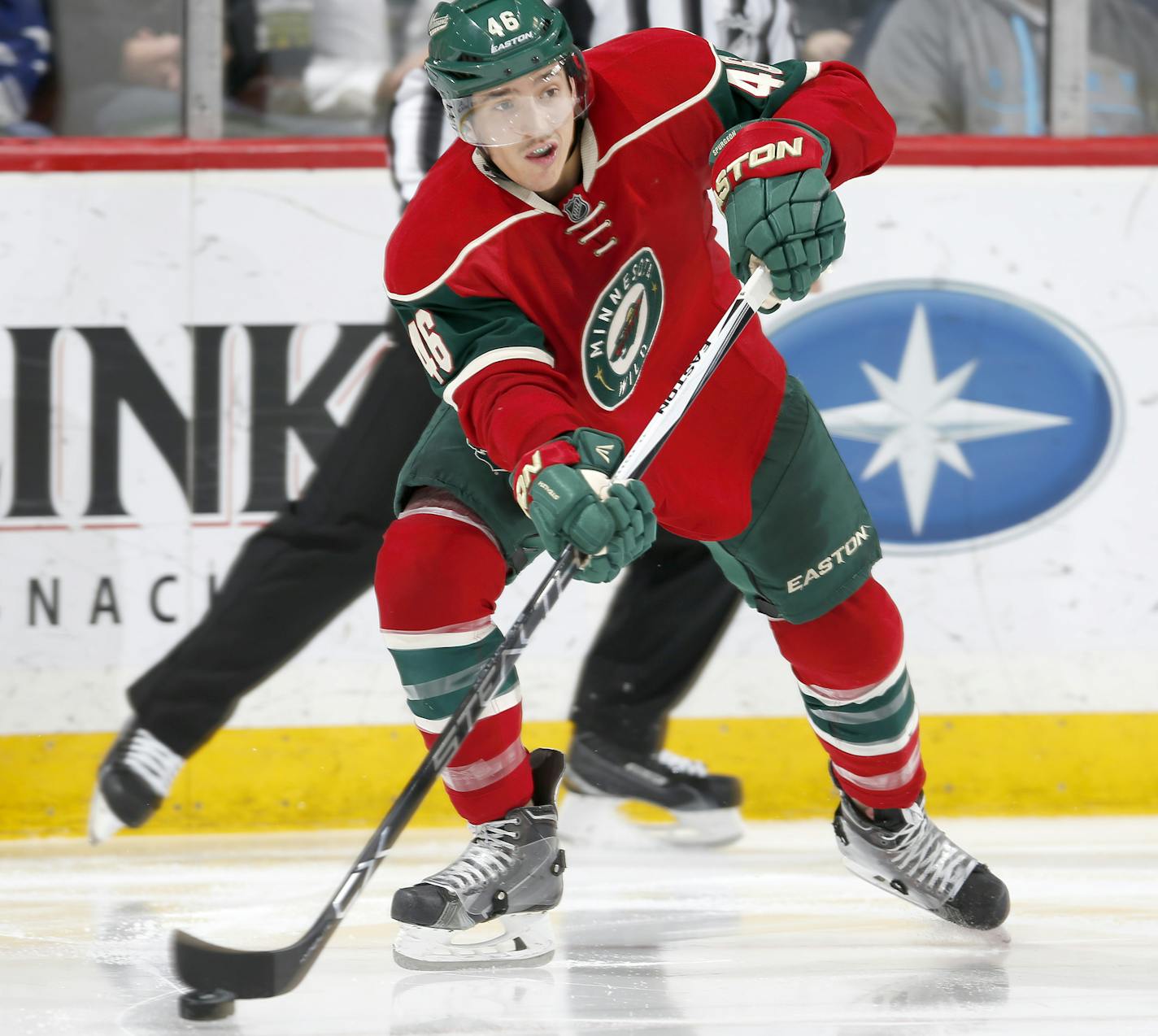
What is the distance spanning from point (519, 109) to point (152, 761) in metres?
1.57

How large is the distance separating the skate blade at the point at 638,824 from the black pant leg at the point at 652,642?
0.41 ft

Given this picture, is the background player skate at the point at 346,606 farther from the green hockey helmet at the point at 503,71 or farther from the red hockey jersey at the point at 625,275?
the green hockey helmet at the point at 503,71

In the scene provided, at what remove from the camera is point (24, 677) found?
2873 mm

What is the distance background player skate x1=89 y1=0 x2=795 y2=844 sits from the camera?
285 centimetres

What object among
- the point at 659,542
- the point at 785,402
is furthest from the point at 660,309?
the point at 659,542

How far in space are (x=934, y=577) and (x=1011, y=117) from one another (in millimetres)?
898

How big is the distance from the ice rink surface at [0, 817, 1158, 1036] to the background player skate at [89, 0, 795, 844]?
0.12 meters

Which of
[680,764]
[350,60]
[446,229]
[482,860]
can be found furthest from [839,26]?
[482,860]

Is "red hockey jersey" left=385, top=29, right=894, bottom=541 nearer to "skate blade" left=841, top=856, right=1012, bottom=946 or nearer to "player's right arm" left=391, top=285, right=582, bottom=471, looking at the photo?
"player's right arm" left=391, top=285, right=582, bottom=471

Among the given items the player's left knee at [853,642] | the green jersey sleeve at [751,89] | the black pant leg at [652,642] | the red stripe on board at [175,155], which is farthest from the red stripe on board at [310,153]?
the player's left knee at [853,642]

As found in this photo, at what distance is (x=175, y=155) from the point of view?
9.41ft

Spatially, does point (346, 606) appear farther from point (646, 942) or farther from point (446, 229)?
point (446, 229)

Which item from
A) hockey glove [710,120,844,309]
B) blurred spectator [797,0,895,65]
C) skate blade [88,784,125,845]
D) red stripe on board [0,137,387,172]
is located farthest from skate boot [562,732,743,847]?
blurred spectator [797,0,895,65]

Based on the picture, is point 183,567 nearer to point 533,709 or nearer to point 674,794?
point 533,709
